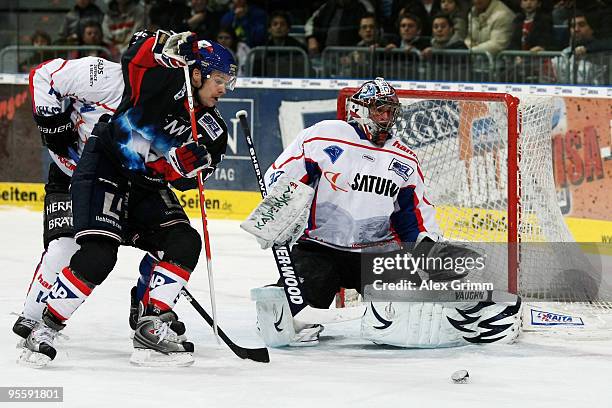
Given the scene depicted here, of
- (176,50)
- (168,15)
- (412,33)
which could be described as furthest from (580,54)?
(176,50)

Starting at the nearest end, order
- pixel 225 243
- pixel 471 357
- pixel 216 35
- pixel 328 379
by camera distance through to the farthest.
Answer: pixel 328 379 < pixel 471 357 < pixel 225 243 < pixel 216 35

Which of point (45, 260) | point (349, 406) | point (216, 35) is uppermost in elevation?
point (216, 35)

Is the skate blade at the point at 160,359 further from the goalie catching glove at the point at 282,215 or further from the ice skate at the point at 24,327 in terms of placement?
the goalie catching glove at the point at 282,215

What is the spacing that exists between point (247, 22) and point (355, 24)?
2.77 ft

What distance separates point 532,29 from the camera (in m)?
8.65

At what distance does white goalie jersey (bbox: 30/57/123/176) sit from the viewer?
16.2ft

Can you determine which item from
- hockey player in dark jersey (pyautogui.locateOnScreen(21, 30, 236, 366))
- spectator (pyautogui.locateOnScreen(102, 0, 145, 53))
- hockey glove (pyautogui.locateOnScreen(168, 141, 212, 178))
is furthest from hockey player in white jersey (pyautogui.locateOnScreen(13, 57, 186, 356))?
spectator (pyautogui.locateOnScreen(102, 0, 145, 53))

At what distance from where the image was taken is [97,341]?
5082 mm

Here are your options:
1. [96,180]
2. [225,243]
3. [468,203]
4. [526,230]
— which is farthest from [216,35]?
[96,180]

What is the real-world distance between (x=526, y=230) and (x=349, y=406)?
1.83 metres

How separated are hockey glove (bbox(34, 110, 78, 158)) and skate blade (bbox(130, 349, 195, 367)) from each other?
2.84 ft

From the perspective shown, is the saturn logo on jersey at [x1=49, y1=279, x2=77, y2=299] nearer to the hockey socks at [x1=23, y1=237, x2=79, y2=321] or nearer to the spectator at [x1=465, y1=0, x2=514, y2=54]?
the hockey socks at [x1=23, y1=237, x2=79, y2=321]

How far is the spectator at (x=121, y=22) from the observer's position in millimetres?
9930

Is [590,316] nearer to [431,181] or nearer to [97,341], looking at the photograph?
[431,181]
